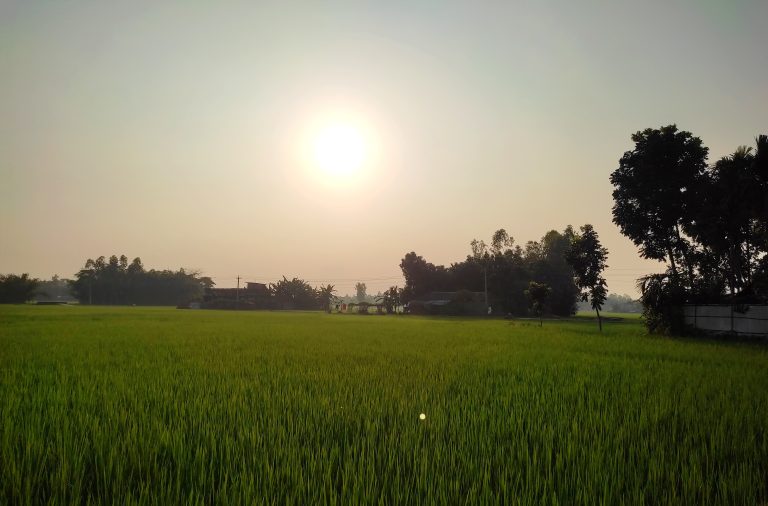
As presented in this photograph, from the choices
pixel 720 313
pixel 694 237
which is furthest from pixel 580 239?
pixel 720 313

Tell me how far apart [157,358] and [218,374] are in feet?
10.8

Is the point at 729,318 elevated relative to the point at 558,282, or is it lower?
lower

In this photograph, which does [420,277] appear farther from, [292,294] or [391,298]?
[292,294]

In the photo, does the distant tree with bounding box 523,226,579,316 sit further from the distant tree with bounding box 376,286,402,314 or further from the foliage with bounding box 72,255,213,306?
the foliage with bounding box 72,255,213,306

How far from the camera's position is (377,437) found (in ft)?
13.2

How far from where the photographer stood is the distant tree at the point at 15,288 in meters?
80.1

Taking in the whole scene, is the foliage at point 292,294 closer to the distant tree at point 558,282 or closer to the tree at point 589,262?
the distant tree at point 558,282

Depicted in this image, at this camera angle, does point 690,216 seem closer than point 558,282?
Yes

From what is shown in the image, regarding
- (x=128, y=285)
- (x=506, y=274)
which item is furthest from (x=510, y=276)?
(x=128, y=285)

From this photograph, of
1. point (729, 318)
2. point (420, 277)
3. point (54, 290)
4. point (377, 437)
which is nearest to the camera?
point (377, 437)

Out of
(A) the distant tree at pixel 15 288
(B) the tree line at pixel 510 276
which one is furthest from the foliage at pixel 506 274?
(A) the distant tree at pixel 15 288

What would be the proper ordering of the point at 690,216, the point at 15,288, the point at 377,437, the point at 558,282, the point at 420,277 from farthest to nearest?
1. the point at 15,288
2. the point at 420,277
3. the point at 558,282
4. the point at 690,216
5. the point at 377,437

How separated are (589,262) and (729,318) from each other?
9.20 m

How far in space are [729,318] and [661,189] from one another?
464 inches
